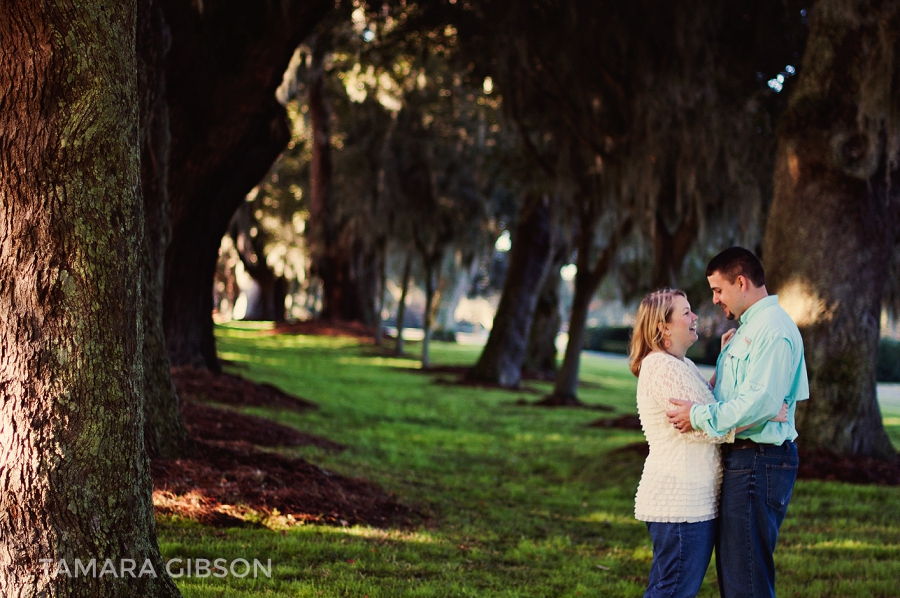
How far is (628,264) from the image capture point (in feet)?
85.8

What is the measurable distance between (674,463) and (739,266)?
0.88 m

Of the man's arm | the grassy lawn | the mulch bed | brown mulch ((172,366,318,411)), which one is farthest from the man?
brown mulch ((172,366,318,411))

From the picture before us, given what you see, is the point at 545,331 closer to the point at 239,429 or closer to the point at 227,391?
the point at 227,391

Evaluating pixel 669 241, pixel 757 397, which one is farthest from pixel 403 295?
pixel 757 397

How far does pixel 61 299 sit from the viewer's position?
2.98m

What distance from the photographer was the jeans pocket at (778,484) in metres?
3.29

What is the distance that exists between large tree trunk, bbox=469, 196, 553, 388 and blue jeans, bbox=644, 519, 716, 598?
1667cm

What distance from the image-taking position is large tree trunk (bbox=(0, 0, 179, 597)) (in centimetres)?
294

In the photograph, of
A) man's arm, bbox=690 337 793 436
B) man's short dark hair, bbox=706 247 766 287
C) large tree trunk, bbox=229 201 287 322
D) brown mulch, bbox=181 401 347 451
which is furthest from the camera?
large tree trunk, bbox=229 201 287 322

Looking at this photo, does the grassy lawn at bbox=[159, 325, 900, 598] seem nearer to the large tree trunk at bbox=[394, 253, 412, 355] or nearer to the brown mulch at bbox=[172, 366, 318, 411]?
the brown mulch at bbox=[172, 366, 318, 411]

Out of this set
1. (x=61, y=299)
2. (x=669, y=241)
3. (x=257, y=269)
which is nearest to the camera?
(x=61, y=299)

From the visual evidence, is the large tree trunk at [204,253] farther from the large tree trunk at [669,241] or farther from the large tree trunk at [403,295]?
the large tree trunk at [403,295]

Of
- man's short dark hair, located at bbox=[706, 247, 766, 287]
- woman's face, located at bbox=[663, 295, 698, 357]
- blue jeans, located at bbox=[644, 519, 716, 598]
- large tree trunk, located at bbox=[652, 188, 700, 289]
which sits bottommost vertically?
blue jeans, located at bbox=[644, 519, 716, 598]

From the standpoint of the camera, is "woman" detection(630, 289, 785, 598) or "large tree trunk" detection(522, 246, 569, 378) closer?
"woman" detection(630, 289, 785, 598)
